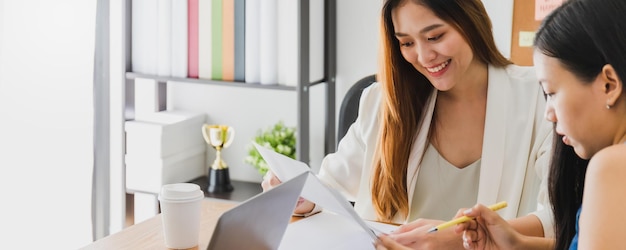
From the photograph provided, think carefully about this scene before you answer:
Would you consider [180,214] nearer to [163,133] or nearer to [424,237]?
[424,237]

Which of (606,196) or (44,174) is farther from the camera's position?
(44,174)

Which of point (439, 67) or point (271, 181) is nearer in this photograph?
point (271, 181)

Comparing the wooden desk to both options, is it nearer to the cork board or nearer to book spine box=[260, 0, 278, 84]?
book spine box=[260, 0, 278, 84]

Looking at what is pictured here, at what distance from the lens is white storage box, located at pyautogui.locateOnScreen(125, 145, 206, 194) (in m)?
3.26

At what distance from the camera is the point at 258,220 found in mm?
1359

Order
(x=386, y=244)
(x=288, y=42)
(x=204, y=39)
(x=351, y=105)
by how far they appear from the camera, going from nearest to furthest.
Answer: (x=386, y=244) < (x=351, y=105) < (x=288, y=42) < (x=204, y=39)

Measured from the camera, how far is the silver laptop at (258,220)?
1288mm

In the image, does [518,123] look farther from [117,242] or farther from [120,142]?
[120,142]

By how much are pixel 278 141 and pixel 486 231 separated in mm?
1515

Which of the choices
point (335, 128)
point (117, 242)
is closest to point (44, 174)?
point (335, 128)

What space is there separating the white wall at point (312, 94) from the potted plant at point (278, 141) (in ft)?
0.28

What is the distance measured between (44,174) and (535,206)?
1849 mm

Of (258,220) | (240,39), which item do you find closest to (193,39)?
(240,39)

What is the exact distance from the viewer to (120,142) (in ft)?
11.0
